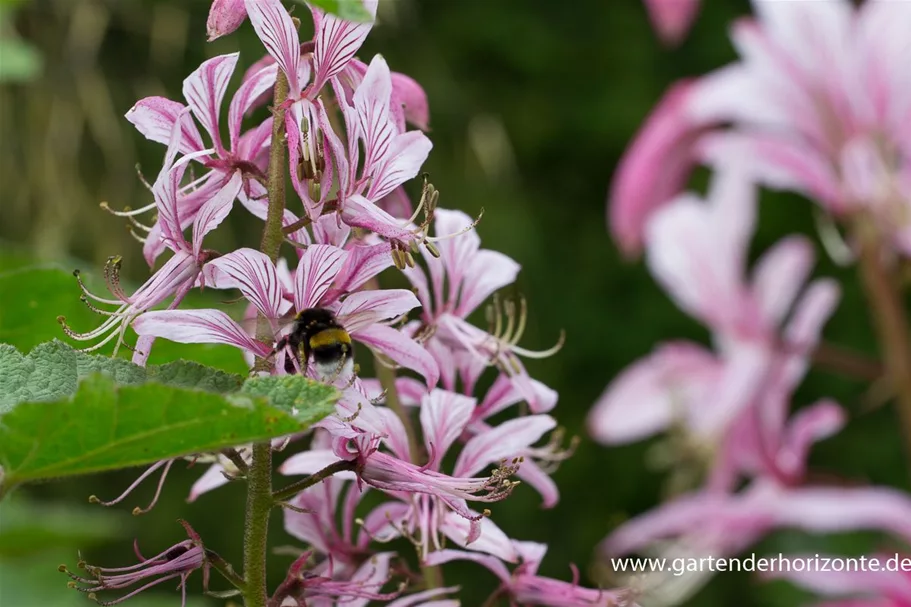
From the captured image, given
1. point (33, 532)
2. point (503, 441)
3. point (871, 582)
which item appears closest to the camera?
point (503, 441)

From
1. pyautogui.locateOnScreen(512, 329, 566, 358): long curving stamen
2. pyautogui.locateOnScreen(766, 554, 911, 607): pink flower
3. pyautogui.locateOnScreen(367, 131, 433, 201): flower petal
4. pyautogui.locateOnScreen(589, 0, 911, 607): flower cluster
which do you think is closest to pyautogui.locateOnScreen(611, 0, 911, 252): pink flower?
pyautogui.locateOnScreen(589, 0, 911, 607): flower cluster

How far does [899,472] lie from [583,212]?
779mm

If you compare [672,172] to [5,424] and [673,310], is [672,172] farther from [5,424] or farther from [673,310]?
[673,310]

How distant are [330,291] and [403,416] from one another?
0.06 m

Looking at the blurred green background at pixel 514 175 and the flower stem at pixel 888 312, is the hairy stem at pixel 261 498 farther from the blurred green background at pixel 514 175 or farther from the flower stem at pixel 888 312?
the blurred green background at pixel 514 175

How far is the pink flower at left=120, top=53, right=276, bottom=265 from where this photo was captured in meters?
0.31

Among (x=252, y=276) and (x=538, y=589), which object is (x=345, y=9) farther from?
(x=538, y=589)

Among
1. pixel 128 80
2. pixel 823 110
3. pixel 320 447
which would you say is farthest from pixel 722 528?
pixel 128 80

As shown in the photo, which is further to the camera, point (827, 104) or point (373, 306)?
point (827, 104)

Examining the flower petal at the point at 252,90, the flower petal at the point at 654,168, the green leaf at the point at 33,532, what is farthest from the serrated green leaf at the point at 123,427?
the flower petal at the point at 654,168

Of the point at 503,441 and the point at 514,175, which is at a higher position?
the point at 514,175

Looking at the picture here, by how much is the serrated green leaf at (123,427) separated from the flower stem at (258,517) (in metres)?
0.03

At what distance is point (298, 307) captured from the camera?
12.4 inches

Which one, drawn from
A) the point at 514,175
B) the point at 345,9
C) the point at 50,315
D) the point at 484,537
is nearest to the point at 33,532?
the point at 50,315
